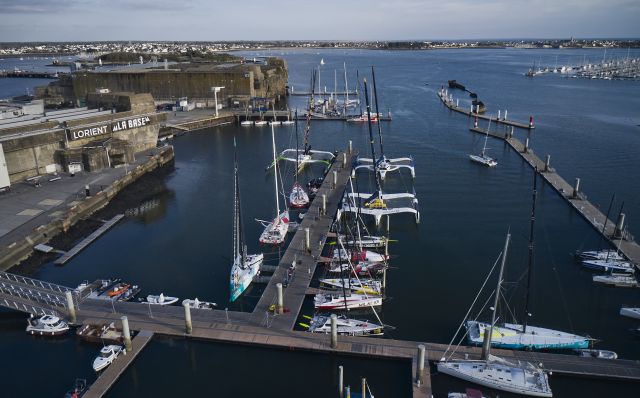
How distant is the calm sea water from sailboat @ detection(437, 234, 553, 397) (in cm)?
78

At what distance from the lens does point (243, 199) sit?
49.3m

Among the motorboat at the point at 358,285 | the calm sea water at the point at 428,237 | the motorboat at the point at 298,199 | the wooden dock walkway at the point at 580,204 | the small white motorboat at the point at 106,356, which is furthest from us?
the motorboat at the point at 298,199

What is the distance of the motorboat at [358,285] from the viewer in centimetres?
2997

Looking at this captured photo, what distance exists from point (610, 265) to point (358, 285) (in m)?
18.1

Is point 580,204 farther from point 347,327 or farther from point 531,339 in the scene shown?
point 347,327

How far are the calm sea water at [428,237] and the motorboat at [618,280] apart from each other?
0.50 meters

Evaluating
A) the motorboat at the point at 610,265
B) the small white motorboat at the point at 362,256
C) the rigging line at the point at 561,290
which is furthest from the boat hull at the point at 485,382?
the motorboat at the point at 610,265

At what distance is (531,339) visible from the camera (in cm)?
2517

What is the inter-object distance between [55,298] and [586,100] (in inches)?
4574

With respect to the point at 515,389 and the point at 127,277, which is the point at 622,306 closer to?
the point at 515,389

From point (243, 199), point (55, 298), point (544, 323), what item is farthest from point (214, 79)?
point (544, 323)

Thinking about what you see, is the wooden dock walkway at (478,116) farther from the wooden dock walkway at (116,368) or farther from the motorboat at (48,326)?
the motorboat at (48,326)

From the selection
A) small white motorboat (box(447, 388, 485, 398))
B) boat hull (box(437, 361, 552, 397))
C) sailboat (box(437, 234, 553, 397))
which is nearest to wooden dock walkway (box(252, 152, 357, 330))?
boat hull (box(437, 361, 552, 397))

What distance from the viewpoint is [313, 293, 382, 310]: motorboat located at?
28984 mm
